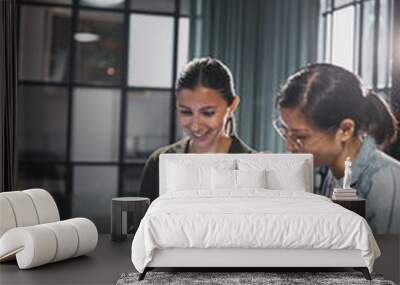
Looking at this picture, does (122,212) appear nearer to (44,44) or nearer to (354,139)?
(44,44)

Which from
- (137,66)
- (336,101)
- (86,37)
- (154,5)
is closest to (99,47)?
(86,37)

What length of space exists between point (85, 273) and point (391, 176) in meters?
3.73

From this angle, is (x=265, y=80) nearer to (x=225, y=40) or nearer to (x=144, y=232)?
(x=225, y=40)

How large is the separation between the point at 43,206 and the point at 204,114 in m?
2.22

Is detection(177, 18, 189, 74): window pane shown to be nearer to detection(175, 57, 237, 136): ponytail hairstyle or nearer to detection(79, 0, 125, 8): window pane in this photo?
detection(175, 57, 237, 136): ponytail hairstyle

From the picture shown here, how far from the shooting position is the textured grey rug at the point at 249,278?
3.72 meters

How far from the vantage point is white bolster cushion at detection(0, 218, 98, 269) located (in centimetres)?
395

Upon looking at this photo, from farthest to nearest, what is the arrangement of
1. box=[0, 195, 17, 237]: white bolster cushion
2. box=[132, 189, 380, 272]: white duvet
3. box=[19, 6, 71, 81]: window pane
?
box=[19, 6, 71, 81]: window pane < box=[0, 195, 17, 237]: white bolster cushion < box=[132, 189, 380, 272]: white duvet

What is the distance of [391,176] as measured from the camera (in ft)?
19.7

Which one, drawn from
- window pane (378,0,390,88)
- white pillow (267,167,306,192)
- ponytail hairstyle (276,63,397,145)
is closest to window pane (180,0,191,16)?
ponytail hairstyle (276,63,397,145)

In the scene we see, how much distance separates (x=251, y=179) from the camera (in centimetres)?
528

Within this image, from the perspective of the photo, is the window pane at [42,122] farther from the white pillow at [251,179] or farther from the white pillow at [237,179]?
the white pillow at [251,179]

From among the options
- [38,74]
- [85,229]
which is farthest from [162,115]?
[85,229]

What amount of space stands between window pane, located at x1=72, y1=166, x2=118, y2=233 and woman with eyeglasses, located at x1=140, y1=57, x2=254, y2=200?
14.9 inches
